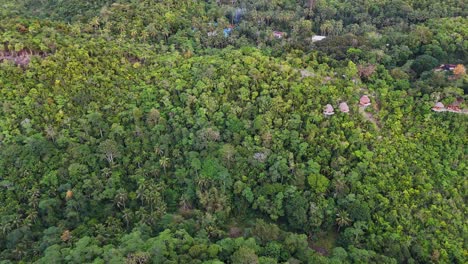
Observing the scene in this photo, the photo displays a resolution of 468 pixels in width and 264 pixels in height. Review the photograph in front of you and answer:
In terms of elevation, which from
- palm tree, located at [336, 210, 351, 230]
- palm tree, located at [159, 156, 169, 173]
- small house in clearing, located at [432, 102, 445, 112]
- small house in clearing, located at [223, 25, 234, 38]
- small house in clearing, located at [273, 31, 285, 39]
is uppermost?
small house in clearing, located at [223, 25, 234, 38]

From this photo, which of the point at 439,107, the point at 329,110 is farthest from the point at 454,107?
the point at 329,110

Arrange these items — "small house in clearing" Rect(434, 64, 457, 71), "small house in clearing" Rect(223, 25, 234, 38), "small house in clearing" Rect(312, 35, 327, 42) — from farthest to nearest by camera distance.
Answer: "small house in clearing" Rect(223, 25, 234, 38), "small house in clearing" Rect(312, 35, 327, 42), "small house in clearing" Rect(434, 64, 457, 71)

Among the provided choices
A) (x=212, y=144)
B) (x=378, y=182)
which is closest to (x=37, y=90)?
(x=212, y=144)

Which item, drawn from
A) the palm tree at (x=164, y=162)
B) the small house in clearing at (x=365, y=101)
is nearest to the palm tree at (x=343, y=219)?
the small house in clearing at (x=365, y=101)

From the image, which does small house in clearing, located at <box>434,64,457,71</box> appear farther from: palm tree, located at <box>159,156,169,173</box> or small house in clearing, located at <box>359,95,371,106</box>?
palm tree, located at <box>159,156,169,173</box>

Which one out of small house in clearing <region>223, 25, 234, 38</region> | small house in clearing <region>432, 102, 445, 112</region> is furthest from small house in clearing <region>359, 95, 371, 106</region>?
small house in clearing <region>223, 25, 234, 38</region>

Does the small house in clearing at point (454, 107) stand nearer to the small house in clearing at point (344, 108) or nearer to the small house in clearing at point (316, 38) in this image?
the small house in clearing at point (344, 108)

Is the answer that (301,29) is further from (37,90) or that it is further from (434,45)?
(37,90)

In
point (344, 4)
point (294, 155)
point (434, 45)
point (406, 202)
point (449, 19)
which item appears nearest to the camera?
point (406, 202)
